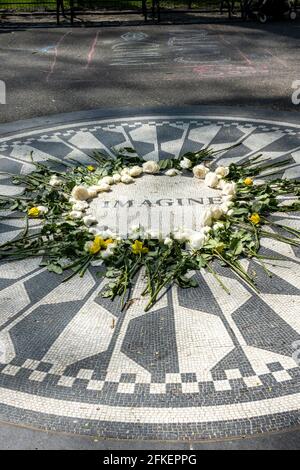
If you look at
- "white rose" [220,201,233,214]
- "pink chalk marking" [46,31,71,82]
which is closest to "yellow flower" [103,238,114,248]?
"white rose" [220,201,233,214]

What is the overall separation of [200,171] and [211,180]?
0.69ft

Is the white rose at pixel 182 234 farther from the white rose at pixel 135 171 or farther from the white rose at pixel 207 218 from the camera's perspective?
the white rose at pixel 135 171

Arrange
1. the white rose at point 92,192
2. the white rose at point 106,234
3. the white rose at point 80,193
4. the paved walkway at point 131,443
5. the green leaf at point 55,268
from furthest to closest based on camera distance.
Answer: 1. the white rose at point 92,192
2. the white rose at point 80,193
3. the white rose at point 106,234
4. the green leaf at point 55,268
5. the paved walkway at point 131,443

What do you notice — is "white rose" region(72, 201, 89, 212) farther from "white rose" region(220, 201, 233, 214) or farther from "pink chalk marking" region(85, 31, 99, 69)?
"pink chalk marking" region(85, 31, 99, 69)

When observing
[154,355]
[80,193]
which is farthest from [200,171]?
[154,355]

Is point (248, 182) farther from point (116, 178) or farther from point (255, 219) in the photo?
point (116, 178)

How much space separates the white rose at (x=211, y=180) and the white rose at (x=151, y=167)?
0.55 m

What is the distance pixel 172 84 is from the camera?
30.6 feet

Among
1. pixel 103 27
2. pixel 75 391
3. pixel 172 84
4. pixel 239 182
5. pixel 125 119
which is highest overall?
pixel 103 27

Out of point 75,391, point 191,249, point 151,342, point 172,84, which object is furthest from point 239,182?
point 172,84

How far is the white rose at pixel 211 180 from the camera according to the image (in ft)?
17.1

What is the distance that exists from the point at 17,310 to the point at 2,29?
509 inches

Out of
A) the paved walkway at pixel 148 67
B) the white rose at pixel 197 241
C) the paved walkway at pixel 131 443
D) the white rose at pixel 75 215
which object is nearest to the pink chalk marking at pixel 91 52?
the paved walkway at pixel 148 67
